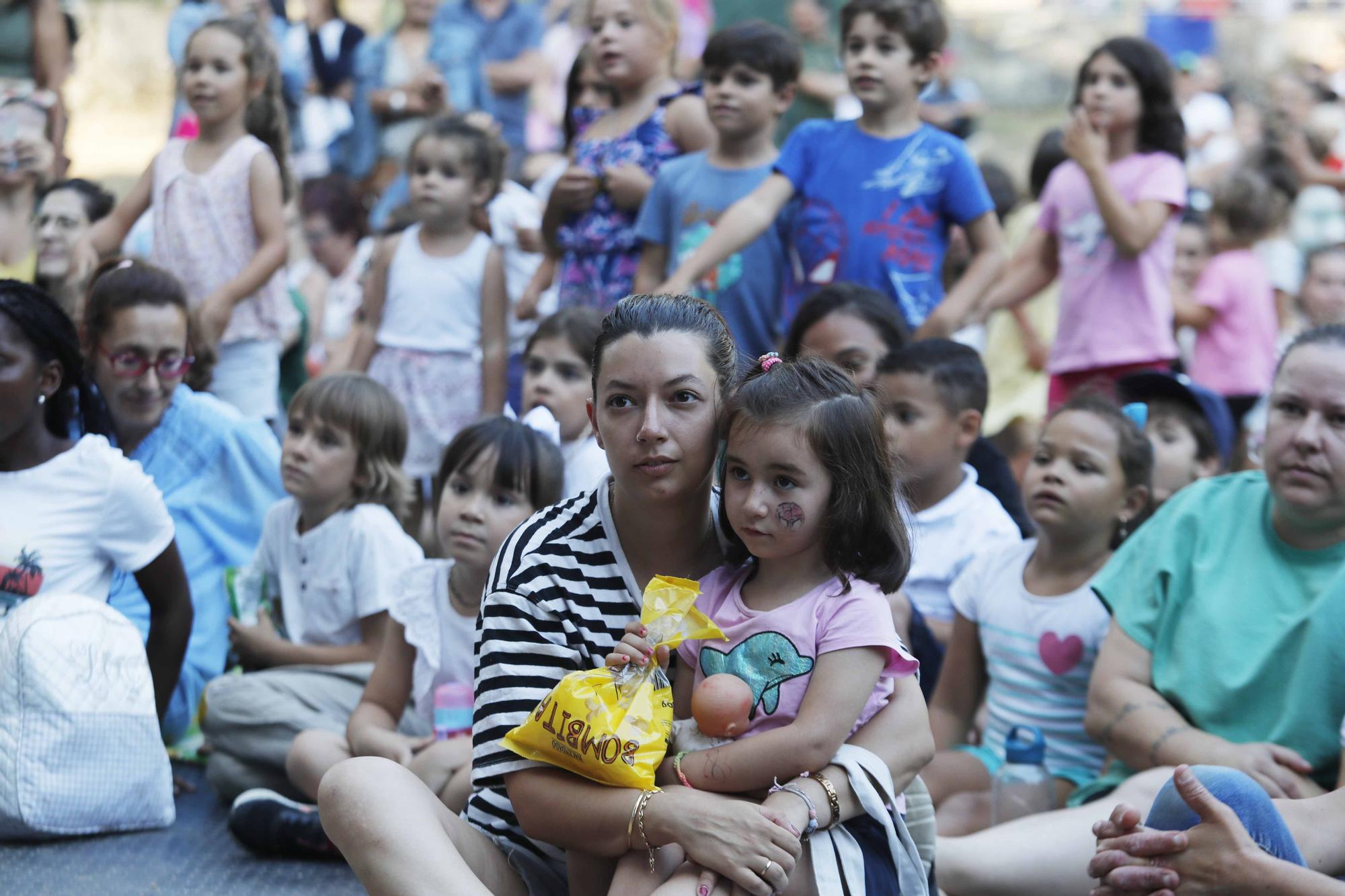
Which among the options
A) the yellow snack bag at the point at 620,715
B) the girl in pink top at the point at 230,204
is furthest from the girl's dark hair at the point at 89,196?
the yellow snack bag at the point at 620,715

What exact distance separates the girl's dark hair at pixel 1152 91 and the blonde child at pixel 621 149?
51.2 inches

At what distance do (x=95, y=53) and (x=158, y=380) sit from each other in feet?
25.3

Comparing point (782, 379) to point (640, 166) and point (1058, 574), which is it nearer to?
point (1058, 574)

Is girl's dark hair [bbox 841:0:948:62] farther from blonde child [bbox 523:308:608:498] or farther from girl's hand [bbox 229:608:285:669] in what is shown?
girl's hand [bbox 229:608:285:669]

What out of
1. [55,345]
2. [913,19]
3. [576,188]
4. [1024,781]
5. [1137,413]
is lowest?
[1024,781]

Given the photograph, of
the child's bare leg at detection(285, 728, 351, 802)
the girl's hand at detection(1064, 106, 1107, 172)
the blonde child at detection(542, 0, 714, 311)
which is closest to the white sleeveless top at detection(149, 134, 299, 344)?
the blonde child at detection(542, 0, 714, 311)

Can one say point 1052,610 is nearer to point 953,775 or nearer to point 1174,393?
point 953,775

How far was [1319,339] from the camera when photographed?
2.71 metres

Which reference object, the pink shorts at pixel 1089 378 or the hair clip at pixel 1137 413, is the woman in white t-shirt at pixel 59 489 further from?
the pink shorts at pixel 1089 378

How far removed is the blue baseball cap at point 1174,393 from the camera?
398 centimetres

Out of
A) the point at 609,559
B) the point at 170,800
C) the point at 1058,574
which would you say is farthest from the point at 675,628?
the point at 170,800

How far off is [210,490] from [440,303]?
116cm

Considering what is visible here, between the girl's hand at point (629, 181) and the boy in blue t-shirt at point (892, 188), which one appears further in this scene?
the girl's hand at point (629, 181)

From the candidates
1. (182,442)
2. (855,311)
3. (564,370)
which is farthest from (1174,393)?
(182,442)
